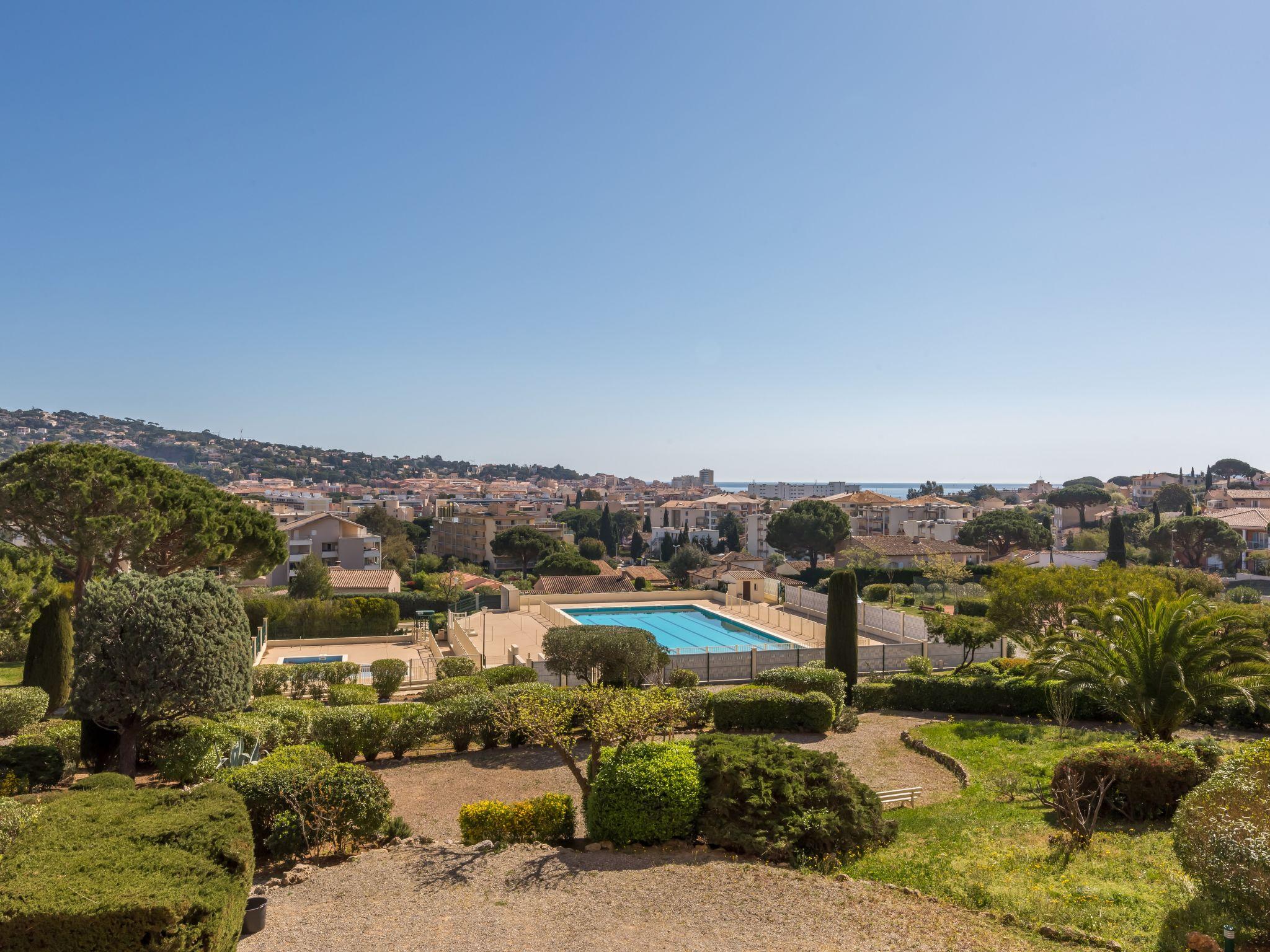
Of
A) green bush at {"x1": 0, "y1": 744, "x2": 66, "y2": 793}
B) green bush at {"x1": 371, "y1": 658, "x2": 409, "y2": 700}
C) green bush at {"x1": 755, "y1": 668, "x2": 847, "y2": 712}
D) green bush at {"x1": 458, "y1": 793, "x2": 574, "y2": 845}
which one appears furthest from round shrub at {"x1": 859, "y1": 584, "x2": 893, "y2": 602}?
green bush at {"x1": 0, "y1": 744, "x2": 66, "y2": 793}

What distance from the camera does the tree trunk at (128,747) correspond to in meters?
12.6

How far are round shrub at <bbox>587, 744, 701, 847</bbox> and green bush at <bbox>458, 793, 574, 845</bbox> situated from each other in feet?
1.18

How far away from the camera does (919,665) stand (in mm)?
21844

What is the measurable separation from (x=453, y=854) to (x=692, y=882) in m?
2.77

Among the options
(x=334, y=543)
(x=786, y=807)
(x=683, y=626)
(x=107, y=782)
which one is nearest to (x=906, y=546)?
(x=683, y=626)

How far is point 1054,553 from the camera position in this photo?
203 ft

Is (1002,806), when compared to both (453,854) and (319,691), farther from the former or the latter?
(319,691)

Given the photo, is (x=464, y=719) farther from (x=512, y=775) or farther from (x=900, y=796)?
(x=900, y=796)

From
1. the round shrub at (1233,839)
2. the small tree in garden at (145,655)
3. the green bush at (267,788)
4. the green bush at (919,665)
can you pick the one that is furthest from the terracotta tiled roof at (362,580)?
the round shrub at (1233,839)

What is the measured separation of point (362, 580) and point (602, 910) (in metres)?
37.5

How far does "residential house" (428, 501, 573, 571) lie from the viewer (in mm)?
79062

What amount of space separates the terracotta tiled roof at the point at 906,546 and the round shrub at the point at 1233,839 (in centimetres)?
5123

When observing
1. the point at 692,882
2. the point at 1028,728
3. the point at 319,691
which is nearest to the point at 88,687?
the point at 319,691

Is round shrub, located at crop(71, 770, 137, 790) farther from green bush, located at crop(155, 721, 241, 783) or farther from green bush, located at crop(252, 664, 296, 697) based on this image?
green bush, located at crop(252, 664, 296, 697)
